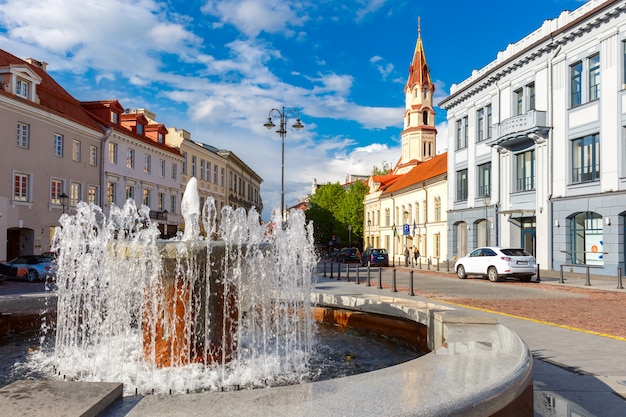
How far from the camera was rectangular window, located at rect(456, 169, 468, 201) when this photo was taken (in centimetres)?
3794

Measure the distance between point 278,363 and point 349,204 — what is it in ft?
227

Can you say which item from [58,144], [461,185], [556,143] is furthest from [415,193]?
[58,144]

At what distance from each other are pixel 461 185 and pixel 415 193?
37.4ft

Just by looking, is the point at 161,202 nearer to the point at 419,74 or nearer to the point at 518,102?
the point at 518,102

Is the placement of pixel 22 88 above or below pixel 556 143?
above

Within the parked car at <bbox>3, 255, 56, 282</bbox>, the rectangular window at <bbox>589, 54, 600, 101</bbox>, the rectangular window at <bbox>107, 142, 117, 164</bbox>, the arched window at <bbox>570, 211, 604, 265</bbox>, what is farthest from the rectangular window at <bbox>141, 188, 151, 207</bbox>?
the rectangular window at <bbox>589, 54, 600, 101</bbox>

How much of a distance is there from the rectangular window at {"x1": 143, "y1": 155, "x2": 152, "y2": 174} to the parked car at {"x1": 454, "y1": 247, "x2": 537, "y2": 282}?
1076 inches

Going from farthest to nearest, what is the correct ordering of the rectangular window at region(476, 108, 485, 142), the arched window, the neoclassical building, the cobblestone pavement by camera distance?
the neoclassical building → the rectangular window at region(476, 108, 485, 142) → the arched window → the cobblestone pavement

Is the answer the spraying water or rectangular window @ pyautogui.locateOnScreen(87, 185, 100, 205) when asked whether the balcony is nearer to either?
the spraying water

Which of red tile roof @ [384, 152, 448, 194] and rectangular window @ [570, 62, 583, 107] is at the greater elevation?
rectangular window @ [570, 62, 583, 107]

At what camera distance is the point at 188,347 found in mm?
6086

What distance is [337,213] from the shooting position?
260ft

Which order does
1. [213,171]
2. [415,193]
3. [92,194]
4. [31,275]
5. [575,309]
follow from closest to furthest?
[575,309] < [31,275] < [92,194] < [415,193] < [213,171]

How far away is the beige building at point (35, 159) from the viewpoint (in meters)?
26.3
